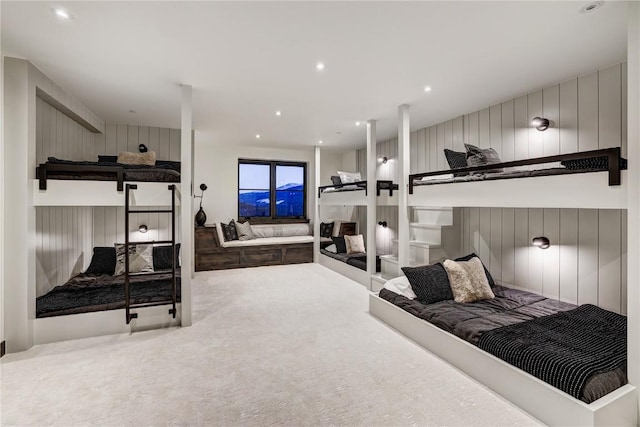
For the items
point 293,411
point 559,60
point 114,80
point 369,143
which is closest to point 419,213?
point 369,143

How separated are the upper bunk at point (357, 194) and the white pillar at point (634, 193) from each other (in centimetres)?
276

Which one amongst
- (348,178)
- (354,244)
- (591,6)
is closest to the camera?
(591,6)

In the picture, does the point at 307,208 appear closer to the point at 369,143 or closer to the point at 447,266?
the point at 369,143

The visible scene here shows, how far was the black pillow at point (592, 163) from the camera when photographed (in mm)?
1957

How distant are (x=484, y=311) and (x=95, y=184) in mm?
4053

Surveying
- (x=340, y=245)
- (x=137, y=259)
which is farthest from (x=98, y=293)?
(x=340, y=245)

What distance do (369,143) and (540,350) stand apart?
3551mm

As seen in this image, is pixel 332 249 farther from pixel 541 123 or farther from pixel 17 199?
pixel 17 199

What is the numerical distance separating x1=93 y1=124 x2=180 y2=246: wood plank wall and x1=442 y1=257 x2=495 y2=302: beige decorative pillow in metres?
4.25

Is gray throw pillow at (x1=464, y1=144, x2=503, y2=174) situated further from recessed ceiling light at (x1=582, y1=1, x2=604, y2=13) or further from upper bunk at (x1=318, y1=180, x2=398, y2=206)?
recessed ceiling light at (x1=582, y1=1, x2=604, y2=13)

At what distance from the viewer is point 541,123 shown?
3.50 m

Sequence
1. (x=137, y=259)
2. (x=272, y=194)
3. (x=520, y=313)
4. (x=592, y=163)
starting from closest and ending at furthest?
(x=592, y=163) → (x=520, y=313) → (x=137, y=259) → (x=272, y=194)

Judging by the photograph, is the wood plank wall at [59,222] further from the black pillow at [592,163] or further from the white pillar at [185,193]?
the black pillow at [592,163]

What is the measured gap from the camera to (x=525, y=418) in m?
1.90
